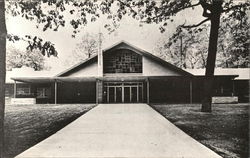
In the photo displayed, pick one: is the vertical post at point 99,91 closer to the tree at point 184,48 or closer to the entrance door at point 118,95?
the entrance door at point 118,95

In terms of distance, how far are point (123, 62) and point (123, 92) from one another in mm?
2593

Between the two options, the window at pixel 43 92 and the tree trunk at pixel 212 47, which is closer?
the tree trunk at pixel 212 47

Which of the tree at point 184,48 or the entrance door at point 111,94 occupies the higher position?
the tree at point 184,48

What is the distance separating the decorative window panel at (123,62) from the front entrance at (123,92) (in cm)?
171

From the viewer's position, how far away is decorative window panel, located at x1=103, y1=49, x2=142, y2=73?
65.0ft

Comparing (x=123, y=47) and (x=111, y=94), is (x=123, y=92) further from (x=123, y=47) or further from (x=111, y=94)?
(x=123, y=47)

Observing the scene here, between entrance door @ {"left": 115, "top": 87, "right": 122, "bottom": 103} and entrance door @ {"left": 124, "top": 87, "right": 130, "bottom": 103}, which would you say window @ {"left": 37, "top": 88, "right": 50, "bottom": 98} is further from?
entrance door @ {"left": 124, "top": 87, "right": 130, "bottom": 103}

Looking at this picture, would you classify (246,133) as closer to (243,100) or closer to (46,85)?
(243,100)

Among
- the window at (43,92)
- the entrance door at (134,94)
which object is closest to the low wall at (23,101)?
the window at (43,92)

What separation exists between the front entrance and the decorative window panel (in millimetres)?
1709

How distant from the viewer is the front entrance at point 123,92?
2105 centimetres

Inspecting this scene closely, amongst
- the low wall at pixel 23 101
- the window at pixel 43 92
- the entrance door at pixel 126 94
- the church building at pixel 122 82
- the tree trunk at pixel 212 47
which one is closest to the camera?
the tree trunk at pixel 212 47

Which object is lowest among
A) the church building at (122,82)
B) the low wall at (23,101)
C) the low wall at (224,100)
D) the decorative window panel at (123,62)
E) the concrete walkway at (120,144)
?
the low wall at (23,101)

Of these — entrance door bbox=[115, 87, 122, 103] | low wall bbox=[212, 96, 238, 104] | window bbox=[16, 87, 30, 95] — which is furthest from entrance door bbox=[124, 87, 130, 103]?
window bbox=[16, 87, 30, 95]
